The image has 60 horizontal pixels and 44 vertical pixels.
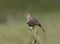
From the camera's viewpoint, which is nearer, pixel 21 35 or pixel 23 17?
pixel 21 35

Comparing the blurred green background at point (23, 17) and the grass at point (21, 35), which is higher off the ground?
the blurred green background at point (23, 17)

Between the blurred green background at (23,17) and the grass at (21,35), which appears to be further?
the blurred green background at (23,17)

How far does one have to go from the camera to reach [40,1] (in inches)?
989

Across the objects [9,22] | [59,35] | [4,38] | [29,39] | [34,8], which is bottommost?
[29,39]

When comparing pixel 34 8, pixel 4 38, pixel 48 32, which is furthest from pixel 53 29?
pixel 34 8

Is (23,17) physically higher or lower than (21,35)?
higher

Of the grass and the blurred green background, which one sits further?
the blurred green background

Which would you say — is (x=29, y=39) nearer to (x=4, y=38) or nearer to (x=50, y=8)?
(x=4, y=38)

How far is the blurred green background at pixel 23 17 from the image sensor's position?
48.1 ft

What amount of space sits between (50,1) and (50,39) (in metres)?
10.8

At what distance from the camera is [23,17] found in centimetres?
2044

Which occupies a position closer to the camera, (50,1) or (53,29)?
(53,29)

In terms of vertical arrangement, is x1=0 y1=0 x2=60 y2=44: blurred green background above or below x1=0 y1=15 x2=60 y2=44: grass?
above

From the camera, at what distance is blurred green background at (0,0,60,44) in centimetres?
1468
